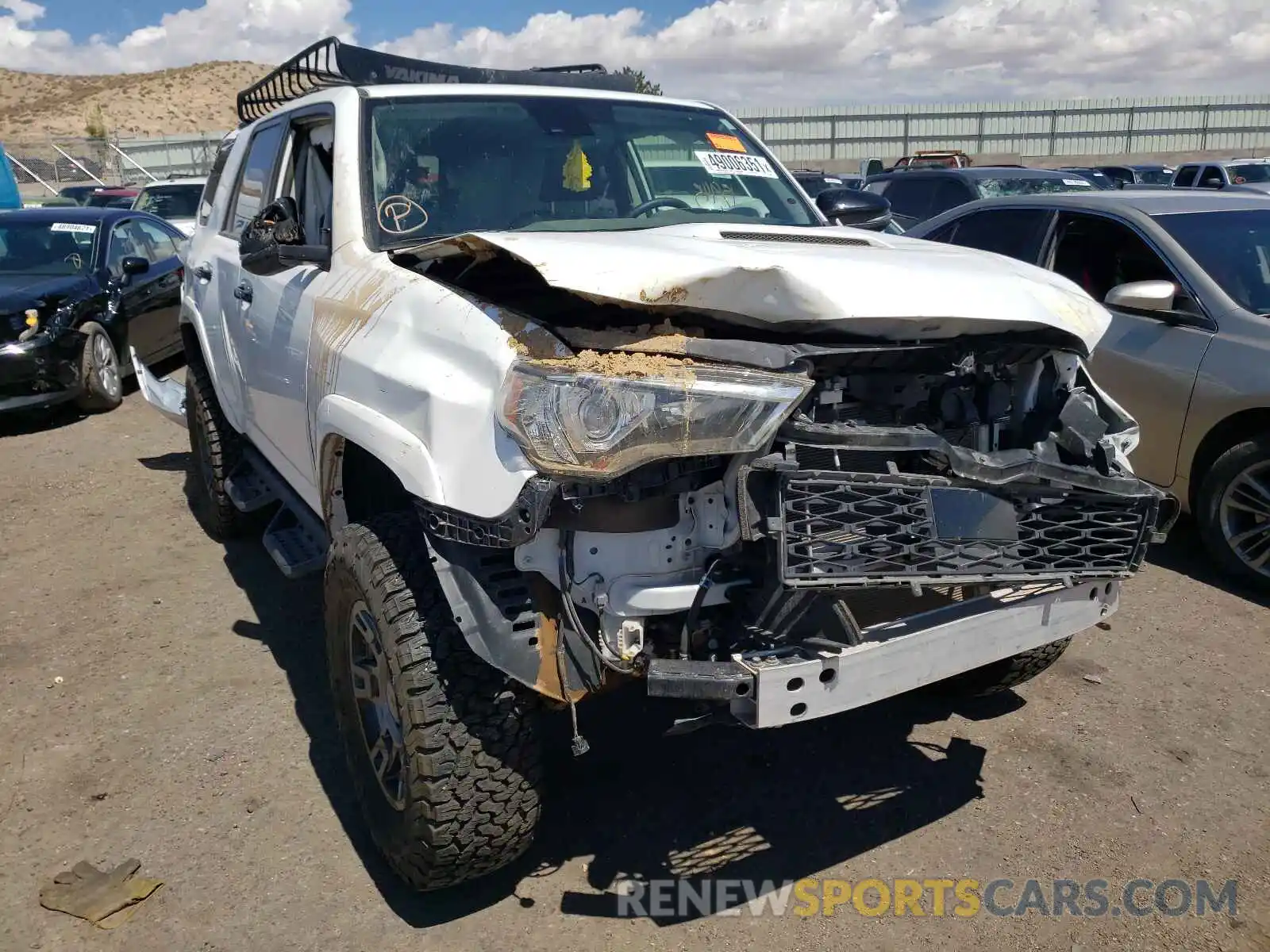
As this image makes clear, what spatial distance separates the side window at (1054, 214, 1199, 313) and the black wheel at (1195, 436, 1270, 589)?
3.15 ft

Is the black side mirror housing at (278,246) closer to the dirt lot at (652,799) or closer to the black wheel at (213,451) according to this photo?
the dirt lot at (652,799)

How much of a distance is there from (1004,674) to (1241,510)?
5.98ft

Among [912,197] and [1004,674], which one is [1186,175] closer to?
[912,197]

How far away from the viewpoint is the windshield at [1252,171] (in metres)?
16.9

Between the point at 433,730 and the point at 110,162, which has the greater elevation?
the point at 110,162

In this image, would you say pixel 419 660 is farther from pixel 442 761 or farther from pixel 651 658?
pixel 651 658

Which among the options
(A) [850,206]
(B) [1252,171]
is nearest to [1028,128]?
(B) [1252,171]

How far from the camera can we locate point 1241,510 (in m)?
4.51

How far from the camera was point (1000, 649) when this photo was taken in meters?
2.49

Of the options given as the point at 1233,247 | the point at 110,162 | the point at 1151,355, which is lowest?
the point at 1151,355

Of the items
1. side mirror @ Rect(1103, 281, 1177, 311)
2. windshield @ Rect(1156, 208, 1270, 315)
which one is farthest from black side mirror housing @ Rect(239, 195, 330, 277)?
windshield @ Rect(1156, 208, 1270, 315)

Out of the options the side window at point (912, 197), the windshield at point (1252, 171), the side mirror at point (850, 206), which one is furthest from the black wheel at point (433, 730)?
the windshield at point (1252, 171)

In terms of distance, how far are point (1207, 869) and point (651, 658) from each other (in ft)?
5.71

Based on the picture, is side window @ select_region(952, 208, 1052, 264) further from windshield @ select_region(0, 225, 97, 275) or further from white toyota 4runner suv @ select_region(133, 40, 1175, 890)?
windshield @ select_region(0, 225, 97, 275)
